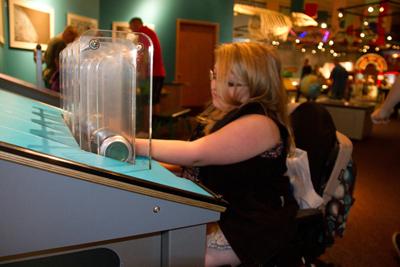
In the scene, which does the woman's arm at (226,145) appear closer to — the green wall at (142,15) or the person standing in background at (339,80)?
the green wall at (142,15)

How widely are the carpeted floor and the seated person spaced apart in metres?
1.02

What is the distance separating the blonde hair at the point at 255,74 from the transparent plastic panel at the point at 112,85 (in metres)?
0.55

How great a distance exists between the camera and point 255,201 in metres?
1.07

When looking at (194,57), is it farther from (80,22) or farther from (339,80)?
(339,80)

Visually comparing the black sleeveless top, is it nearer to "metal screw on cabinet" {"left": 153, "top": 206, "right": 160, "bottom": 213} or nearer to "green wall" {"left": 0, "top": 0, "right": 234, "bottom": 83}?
"metal screw on cabinet" {"left": 153, "top": 206, "right": 160, "bottom": 213}

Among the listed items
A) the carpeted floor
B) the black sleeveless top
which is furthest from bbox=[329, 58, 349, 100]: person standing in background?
the black sleeveless top

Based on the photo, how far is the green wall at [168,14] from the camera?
6.11 metres

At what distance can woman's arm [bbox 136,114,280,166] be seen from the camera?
969 millimetres

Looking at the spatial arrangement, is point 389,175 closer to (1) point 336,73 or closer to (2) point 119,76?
(2) point 119,76

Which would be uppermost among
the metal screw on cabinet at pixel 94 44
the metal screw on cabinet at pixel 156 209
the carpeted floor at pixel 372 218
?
the metal screw on cabinet at pixel 94 44

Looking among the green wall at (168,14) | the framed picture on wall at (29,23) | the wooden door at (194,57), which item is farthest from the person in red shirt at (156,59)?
the wooden door at (194,57)

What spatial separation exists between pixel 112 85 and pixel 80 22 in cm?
549

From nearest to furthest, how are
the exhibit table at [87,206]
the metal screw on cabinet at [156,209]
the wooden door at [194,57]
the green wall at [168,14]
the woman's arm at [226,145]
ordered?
1. the exhibit table at [87,206]
2. the metal screw on cabinet at [156,209]
3. the woman's arm at [226,145]
4. the green wall at [168,14]
5. the wooden door at [194,57]

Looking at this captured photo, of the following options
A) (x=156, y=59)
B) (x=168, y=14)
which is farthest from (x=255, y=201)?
(x=168, y=14)
